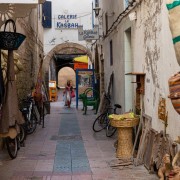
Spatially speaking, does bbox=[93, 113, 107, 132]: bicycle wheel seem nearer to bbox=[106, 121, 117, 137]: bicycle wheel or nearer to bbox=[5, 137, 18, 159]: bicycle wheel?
bbox=[106, 121, 117, 137]: bicycle wheel

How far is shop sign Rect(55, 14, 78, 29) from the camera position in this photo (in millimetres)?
25562

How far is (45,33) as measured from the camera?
84.6 feet

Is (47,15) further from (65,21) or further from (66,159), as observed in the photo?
(66,159)

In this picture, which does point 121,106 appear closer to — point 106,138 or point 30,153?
point 106,138

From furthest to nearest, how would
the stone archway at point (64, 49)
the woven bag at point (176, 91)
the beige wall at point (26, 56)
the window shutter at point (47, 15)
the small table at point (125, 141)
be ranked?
the stone archway at point (64, 49)
the window shutter at point (47, 15)
the beige wall at point (26, 56)
the small table at point (125, 141)
the woven bag at point (176, 91)

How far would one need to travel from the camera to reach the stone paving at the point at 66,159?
254 inches

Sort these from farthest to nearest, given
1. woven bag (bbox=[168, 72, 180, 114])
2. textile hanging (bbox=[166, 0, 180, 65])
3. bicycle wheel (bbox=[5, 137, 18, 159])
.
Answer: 1. bicycle wheel (bbox=[5, 137, 18, 159])
2. woven bag (bbox=[168, 72, 180, 114])
3. textile hanging (bbox=[166, 0, 180, 65])

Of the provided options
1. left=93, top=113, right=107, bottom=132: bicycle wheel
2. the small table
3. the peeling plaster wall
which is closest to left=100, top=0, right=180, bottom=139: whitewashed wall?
the peeling plaster wall

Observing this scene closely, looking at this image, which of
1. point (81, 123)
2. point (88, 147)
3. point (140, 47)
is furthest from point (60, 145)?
point (81, 123)

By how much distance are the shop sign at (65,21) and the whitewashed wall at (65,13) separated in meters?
0.19

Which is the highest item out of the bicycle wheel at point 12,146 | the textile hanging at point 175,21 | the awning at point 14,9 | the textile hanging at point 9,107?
the awning at point 14,9

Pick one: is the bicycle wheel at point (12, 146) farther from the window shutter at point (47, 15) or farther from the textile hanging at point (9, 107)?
the window shutter at point (47, 15)

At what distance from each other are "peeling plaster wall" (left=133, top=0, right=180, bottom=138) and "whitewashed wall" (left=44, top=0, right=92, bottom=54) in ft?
58.1

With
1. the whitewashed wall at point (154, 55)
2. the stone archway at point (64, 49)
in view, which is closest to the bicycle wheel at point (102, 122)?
the whitewashed wall at point (154, 55)
